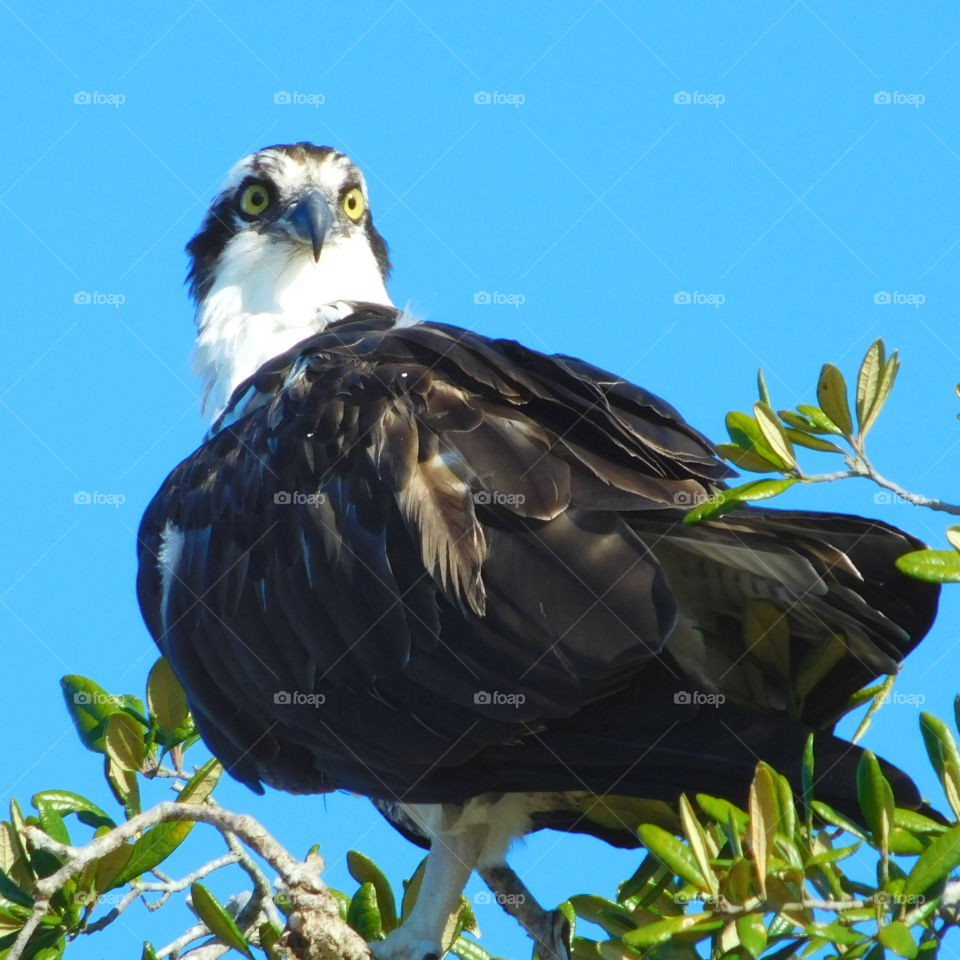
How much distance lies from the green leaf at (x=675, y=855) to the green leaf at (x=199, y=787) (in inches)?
79.0

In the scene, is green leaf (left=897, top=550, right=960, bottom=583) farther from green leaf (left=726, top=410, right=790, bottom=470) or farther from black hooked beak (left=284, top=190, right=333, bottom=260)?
black hooked beak (left=284, top=190, right=333, bottom=260)

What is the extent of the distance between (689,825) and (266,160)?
451cm

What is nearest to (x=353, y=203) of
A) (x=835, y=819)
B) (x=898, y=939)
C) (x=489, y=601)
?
(x=489, y=601)

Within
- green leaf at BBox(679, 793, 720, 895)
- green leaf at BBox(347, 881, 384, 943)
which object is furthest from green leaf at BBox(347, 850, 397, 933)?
green leaf at BBox(679, 793, 720, 895)

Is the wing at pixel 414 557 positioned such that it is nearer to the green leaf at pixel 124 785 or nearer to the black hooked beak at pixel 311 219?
the green leaf at pixel 124 785

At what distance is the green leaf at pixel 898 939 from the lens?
3092 millimetres

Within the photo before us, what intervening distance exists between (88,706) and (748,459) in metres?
2.65

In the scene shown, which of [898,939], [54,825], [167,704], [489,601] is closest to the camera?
[898,939]

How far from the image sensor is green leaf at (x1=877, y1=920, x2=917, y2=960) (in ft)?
10.1

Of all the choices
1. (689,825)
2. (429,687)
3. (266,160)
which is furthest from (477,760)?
(266,160)

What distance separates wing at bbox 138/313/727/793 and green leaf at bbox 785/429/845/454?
78 cm

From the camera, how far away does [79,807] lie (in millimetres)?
4875

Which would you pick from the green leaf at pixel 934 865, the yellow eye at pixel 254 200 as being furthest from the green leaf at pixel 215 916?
the yellow eye at pixel 254 200

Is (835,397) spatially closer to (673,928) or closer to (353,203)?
(673,928)
